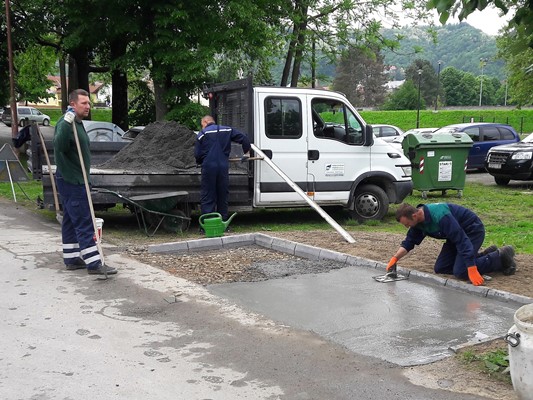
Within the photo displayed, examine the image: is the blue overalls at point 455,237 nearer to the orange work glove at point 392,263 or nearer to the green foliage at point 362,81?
the orange work glove at point 392,263

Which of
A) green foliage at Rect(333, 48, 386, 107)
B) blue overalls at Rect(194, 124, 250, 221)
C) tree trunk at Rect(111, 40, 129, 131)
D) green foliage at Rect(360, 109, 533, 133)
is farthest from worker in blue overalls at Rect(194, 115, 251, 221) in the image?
green foliage at Rect(333, 48, 386, 107)

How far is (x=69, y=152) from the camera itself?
24.1 feet

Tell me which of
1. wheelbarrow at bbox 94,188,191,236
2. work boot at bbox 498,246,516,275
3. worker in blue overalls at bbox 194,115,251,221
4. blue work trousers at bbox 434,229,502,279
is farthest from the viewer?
worker in blue overalls at bbox 194,115,251,221

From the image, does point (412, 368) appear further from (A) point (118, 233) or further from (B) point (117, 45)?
(B) point (117, 45)

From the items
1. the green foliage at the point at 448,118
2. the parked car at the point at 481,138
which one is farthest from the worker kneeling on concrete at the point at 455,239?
the green foliage at the point at 448,118

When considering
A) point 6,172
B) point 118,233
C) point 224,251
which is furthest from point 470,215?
point 6,172

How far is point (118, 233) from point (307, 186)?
11.1 ft

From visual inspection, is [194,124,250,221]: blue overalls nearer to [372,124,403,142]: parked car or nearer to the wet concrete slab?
the wet concrete slab

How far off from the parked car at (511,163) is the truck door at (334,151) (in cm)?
802

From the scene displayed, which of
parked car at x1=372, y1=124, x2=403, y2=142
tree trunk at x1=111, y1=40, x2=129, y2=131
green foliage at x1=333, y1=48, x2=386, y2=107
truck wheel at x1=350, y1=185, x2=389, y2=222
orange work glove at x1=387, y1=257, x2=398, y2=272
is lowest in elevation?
orange work glove at x1=387, y1=257, x2=398, y2=272

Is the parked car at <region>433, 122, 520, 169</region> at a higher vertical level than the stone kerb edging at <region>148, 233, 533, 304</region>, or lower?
higher

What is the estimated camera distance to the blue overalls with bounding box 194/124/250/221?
10430mm

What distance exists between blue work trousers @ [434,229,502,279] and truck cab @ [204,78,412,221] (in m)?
4.48

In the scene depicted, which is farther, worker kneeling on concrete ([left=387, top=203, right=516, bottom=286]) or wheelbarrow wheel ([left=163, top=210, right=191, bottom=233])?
wheelbarrow wheel ([left=163, top=210, right=191, bottom=233])
